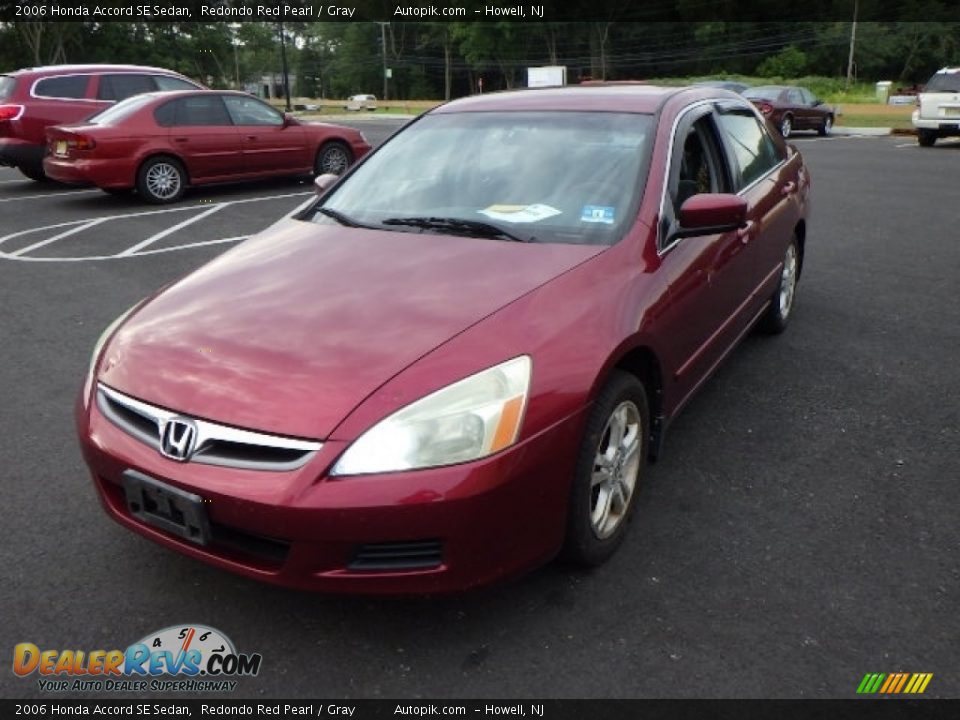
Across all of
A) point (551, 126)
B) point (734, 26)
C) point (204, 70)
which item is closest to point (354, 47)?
point (204, 70)

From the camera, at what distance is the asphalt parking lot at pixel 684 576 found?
2.30m

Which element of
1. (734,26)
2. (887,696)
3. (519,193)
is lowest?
(887,696)

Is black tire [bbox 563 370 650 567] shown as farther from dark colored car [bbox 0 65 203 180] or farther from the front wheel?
the front wheel

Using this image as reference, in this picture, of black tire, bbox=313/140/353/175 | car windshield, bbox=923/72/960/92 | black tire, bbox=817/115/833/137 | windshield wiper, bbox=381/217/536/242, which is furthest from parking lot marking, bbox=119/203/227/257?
black tire, bbox=817/115/833/137

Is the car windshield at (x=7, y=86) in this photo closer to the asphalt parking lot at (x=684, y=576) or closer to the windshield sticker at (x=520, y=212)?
the asphalt parking lot at (x=684, y=576)

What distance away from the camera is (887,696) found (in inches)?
86.8

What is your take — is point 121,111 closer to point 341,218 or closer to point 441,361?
point 341,218

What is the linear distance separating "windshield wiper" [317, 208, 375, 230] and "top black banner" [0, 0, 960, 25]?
184 ft

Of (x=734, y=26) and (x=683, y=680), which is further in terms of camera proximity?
(x=734, y=26)

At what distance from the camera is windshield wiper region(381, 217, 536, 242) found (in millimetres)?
3100

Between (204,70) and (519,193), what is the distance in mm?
77403

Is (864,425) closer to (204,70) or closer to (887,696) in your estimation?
(887,696)

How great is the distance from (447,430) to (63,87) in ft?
38.0

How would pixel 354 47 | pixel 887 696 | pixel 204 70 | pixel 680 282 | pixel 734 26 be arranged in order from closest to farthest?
1. pixel 887 696
2. pixel 680 282
3. pixel 204 70
4. pixel 734 26
5. pixel 354 47
